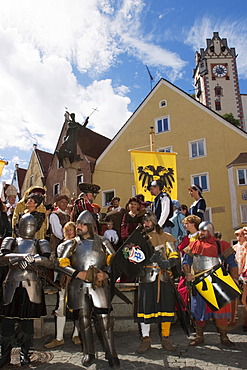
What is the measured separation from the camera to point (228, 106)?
5128 cm

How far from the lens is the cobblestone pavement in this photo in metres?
4.27

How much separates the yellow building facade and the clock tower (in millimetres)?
28463

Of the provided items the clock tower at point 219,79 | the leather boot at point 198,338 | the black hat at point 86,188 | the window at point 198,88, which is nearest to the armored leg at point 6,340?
the leather boot at point 198,338

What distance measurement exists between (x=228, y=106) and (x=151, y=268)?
166 feet

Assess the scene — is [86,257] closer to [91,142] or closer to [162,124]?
[162,124]

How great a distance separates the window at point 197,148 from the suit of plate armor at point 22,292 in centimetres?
1873

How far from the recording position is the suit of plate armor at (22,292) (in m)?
4.38

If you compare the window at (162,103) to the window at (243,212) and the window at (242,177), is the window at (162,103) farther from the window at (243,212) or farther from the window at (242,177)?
the window at (243,212)

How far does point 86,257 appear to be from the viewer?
4.55m

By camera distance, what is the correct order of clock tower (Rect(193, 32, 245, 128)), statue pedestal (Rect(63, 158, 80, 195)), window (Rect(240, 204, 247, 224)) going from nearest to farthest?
statue pedestal (Rect(63, 158, 80, 195)) → window (Rect(240, 204, 247, 224)) → clock tower (Rect(193, 32, 245, 128))

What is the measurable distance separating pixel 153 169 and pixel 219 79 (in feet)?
158

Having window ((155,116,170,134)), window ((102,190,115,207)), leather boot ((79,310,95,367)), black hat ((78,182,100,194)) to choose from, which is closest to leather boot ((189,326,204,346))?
leather boot ((79,310,95,367))

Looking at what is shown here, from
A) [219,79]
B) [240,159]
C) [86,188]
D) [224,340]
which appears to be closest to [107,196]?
[240,159]

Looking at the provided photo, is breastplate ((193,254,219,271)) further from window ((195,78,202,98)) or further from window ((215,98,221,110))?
window ((195,78,202,98))
